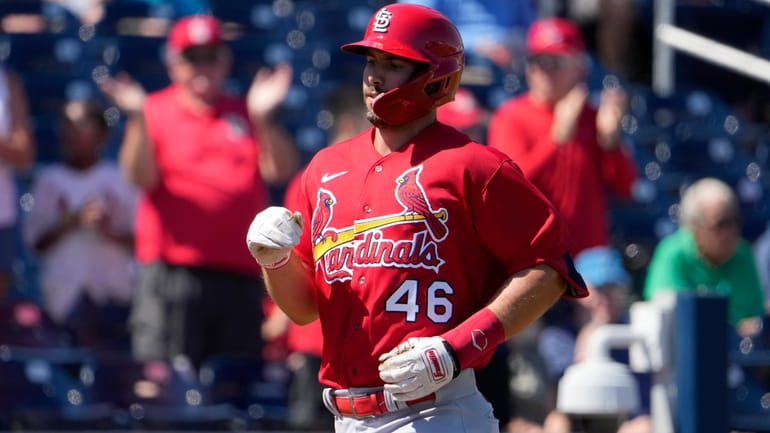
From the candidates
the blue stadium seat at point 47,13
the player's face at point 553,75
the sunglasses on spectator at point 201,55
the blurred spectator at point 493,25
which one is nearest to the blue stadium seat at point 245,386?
the sunglasses on spectator at point 201,55

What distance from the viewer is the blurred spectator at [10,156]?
7.48 meters

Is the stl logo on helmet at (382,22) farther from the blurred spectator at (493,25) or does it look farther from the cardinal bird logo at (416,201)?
the blurred spectator at (493,25)

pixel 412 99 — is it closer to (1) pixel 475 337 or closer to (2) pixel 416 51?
(2) pixel 416 51

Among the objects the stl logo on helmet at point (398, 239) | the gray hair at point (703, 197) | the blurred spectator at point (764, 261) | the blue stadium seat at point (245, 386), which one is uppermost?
the stl logo on helmet at point (398, 239)

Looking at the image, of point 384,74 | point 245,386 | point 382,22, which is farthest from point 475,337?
point 245,386

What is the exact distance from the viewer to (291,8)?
9844 mm

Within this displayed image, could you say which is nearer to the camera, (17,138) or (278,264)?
(278,264)

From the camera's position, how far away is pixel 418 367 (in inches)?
140

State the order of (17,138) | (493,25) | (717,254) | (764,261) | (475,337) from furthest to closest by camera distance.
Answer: (493,25) → (764,261) → (17,138) → (717,254) → (475,337)

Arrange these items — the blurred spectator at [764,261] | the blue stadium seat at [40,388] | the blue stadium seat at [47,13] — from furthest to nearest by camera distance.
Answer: the blue stadium seat at [47,13]
the blurred spectator at [764,261]
the blue stadium seat at [40,388]

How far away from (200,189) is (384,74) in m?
3.48

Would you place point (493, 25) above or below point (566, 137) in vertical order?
above

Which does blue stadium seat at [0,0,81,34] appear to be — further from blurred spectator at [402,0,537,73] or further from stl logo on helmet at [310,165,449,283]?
stl logo on helmet at [310,165,449,283]

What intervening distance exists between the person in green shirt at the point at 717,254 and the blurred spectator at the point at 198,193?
1.99m
